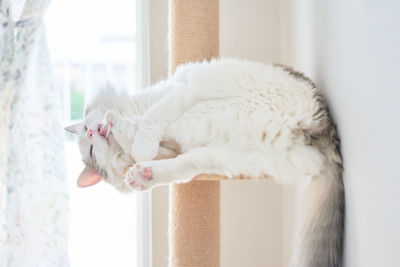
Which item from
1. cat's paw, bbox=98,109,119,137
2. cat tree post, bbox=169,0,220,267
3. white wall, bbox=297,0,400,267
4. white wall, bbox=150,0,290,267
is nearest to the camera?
white wall, bbox=297,0,400,267

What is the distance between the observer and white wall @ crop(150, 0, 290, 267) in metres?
1.84

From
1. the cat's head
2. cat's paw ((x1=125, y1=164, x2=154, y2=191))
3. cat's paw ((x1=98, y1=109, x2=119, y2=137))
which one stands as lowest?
cat's paw ((x1=125, y1=164, x2=154, y2=191))

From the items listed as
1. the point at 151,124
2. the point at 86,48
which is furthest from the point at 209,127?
the point at 86,48

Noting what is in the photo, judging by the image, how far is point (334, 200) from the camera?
89 cm

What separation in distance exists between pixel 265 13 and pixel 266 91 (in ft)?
3.08

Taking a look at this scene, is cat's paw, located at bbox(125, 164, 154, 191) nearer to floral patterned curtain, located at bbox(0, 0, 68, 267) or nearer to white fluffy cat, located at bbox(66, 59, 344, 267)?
white fluffy cat, located at bbox(66, 59, 344, 267)

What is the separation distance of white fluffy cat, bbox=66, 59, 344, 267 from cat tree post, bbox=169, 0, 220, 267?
0.25 metres

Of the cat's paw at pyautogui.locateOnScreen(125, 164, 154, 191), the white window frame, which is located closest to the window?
the white window frame

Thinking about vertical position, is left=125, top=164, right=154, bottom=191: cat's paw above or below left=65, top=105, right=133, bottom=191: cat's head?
below

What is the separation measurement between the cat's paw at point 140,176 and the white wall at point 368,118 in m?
0.44

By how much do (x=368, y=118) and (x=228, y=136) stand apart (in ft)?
1.16

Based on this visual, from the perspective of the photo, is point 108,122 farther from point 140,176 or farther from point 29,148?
point 29,148

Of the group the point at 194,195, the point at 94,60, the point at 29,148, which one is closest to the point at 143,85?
the point at 94,60

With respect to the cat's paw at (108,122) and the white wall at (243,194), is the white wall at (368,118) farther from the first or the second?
the white wall at (243,194)
